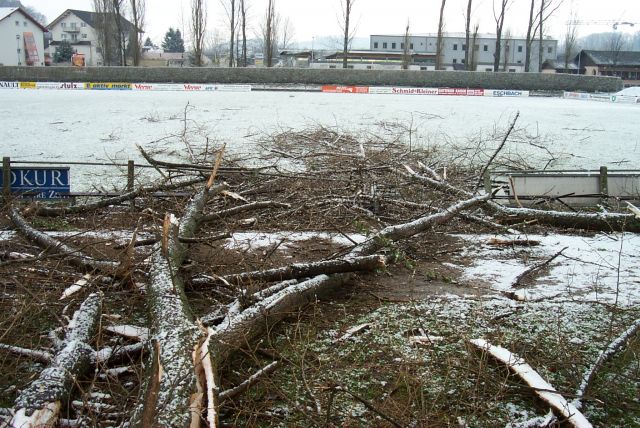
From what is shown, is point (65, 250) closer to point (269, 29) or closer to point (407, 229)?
point (407, 229)

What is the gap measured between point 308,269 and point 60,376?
2785mm

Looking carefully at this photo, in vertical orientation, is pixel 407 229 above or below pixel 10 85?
below

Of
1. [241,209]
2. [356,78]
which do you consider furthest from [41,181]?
[356,78]

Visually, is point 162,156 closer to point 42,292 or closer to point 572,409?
point 42,292

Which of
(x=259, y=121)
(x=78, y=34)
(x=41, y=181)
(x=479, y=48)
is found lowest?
(x=41, y=181)

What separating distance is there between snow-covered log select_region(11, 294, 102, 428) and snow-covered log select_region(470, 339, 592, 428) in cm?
314

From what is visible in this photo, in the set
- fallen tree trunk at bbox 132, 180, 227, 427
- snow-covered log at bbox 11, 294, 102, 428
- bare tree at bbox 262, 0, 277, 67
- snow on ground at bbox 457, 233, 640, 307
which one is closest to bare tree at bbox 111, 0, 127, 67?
Answer: bare tree at bbox 262, 0, 277, 67

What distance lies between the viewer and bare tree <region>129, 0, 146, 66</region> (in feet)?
177

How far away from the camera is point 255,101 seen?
2980 cm

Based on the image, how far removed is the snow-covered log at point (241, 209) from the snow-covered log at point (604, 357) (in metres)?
5.14

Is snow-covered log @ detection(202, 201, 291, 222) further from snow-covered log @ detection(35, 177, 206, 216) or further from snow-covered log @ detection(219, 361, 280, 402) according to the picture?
snow-covered log @ detection(219, 361, 280, 402)

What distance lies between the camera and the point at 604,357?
5078 millimetres

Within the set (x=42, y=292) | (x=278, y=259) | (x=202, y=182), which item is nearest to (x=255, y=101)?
(x=202, y=182)

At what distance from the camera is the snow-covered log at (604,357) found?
4630mm
